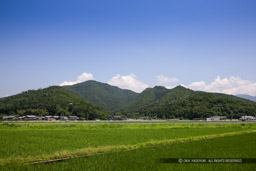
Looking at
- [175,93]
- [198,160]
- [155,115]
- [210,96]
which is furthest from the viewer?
[175,93]

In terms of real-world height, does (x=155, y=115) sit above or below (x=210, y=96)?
below

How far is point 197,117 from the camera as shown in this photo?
385 feet

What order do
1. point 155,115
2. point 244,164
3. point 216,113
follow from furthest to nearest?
point 155,115 → point 216,113 → point 244,164

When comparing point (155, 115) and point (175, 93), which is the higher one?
point (175, 93)

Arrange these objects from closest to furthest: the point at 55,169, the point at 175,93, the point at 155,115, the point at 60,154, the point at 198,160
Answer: the point at 55,169
the point at 198,160
the point at 60,154
the point at 155,115
the point at 175,93

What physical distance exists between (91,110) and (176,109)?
5379 cm

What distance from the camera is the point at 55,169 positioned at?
7.56 m

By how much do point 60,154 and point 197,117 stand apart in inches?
4578

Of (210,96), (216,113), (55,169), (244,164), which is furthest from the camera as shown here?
(210,96)

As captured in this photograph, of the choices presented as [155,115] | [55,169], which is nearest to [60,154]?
[55,169]

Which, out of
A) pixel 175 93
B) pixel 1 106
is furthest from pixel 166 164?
pixel 175 93

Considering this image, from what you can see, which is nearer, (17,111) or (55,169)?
(55,169)

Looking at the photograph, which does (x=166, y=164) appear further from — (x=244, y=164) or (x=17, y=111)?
(x=17, y=111)

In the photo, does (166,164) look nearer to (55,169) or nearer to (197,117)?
(55,169)
